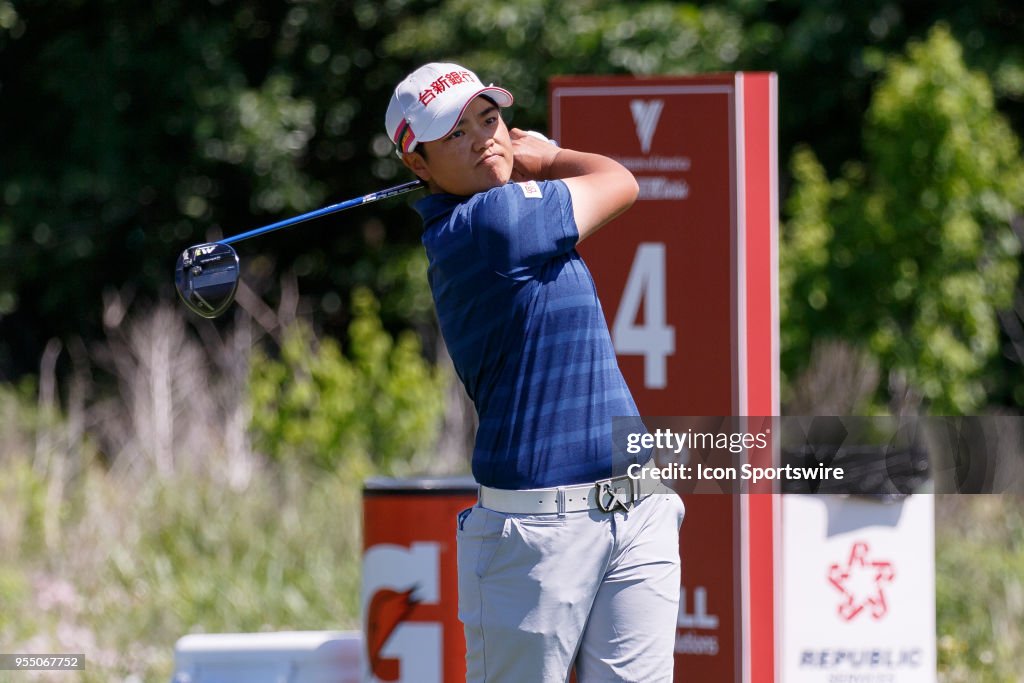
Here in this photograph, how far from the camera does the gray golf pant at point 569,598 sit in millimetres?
3012

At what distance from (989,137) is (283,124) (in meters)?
5.71

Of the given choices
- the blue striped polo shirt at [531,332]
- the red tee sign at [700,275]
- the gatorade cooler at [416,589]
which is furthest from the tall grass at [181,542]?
the blue striped polo shirt at [531,332]

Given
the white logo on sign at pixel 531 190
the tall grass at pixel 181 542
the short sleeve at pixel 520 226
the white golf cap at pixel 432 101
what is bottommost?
the tall grass at pixel 181 542

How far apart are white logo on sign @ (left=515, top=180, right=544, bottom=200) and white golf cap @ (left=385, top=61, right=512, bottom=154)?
216mm

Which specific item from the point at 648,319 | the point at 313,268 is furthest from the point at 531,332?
the point at 313,268

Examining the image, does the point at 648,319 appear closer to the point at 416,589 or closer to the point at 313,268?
the point at 416,589

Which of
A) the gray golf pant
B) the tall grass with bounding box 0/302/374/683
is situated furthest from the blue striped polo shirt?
the tall grass with bounding box 0/302/374/683

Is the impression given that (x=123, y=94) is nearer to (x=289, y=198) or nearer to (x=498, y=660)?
(x=289, y=198)

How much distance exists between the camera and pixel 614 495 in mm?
3068

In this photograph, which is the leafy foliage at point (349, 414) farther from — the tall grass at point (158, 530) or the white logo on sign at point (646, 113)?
the white logo on sign at point (646, 113)

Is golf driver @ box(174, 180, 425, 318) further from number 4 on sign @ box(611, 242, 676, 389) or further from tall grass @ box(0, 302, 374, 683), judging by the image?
tall grass @ box(0, 302, 374, 683)

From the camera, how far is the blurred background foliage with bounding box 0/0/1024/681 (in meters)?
7.06

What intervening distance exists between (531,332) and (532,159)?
486 millimetres

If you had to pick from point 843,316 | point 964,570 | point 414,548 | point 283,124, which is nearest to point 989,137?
point 843,316
